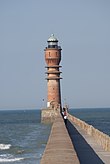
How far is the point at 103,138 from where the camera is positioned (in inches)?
872

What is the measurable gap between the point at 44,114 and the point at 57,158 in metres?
54.0

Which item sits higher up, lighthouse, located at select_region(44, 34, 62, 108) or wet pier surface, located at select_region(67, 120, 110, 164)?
lighthouse, located at select_region(44, 34, 62, 108)

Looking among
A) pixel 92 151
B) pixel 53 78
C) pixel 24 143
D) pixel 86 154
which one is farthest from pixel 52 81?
pixel 86 154

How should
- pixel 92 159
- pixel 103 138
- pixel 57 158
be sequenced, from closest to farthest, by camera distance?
pixel 57 158 → pixel 92 159 → pixel 103 138

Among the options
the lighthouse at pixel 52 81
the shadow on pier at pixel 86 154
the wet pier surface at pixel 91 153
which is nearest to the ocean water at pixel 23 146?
the shadow on pier at pixel 86 154

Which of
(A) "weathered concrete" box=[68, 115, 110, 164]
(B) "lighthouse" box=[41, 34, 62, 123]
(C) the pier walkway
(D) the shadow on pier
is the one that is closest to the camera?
(C) the pier walkway

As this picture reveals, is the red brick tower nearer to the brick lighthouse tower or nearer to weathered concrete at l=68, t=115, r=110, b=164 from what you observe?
the brick lighthouse tower

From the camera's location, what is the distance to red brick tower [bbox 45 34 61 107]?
6236 cm

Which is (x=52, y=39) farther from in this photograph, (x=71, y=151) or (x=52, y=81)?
(x=71, y=151)

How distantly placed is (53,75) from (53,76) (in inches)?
5.9

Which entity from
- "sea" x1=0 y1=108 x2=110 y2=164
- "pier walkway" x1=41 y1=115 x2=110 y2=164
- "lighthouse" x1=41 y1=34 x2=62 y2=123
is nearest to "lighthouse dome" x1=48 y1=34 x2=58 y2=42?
"lighthouse" x1=41 y1=34 x2=62 y2=123

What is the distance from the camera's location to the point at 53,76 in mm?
62344

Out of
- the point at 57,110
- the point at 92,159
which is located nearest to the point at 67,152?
the point at 92,159

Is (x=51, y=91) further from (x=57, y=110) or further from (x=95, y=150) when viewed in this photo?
(x=95, y=150)
